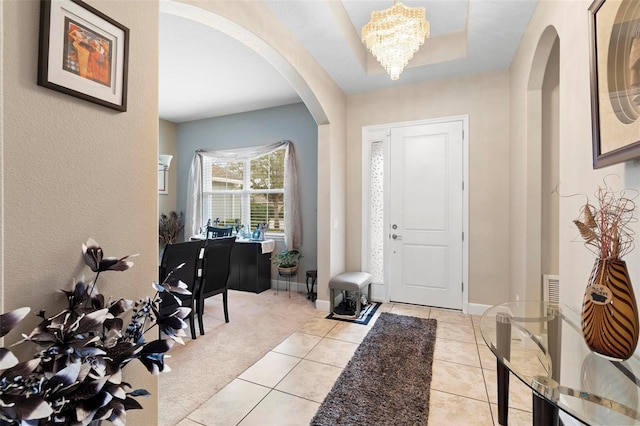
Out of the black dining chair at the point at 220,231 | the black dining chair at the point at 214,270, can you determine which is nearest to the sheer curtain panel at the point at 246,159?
the black dining chair at the point at 220,231

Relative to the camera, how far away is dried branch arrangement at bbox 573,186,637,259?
1034 millimetres

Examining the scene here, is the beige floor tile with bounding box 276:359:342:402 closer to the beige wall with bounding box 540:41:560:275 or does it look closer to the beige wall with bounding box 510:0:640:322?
the beige wall with bounding box 510:0:640:322

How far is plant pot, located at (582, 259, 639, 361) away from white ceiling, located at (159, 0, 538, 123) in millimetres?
2321

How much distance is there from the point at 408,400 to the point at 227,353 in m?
1.55

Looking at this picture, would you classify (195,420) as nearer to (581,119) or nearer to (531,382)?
(531,382)

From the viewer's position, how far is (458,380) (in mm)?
2188

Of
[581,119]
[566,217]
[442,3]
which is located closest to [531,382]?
[566,217]

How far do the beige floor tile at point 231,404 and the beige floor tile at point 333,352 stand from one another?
0.58 meters

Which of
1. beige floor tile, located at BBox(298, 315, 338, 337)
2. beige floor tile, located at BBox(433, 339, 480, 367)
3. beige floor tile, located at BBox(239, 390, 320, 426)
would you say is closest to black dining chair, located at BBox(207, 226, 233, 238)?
beige floor tile, located at BBox(298, 315, 338, 337)

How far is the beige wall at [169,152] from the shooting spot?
18.4 ft

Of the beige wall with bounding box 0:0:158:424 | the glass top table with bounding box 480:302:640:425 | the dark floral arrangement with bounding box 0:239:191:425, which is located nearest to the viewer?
the dark floral arrangement with bounding box 0:239:191:425

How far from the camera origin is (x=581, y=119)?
4.88ft

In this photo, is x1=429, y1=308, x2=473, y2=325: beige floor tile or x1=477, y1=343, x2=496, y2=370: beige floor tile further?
x1=429, y1=308, x2=473, y2=325: beige floor tile

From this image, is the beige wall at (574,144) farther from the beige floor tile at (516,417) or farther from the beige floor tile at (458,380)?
the beige floor tile at (458,380)
